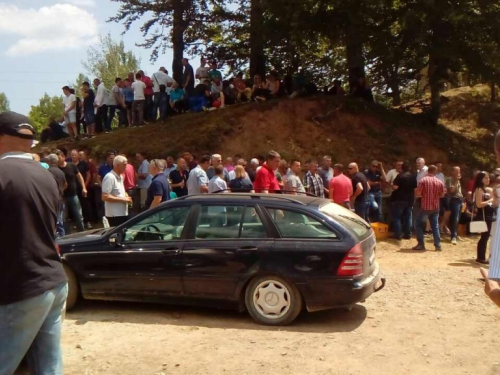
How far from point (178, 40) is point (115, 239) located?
1447 cm

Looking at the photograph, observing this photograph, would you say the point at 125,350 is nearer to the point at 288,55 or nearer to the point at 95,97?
the point at 95,97

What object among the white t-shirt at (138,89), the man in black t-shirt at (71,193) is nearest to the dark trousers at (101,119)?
the white t-shirt at (138,89)

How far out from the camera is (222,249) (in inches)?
278

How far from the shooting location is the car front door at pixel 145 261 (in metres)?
7.22

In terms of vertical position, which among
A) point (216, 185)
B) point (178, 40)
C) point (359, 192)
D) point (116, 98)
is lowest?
point (359, 192)

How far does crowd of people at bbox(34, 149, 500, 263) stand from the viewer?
1048 cm

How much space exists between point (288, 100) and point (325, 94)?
1.52 m

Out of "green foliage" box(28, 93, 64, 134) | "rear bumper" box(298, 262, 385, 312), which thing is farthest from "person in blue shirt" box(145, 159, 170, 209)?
"green foliage" box(28, 93, 64, 134)

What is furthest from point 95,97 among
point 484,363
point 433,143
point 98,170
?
point 484,363

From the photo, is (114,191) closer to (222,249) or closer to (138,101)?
(222,249)

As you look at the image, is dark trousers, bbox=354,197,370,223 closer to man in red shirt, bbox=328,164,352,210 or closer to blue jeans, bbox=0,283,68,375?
man in red shirt, bbox=328,164,352,210

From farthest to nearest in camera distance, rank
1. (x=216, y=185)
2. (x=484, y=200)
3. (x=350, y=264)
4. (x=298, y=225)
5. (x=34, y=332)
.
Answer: (x=484, y=200) → (x=216, y=185) → (x=298, y=225) → (x=350, y=264) → (x=34, y=332)

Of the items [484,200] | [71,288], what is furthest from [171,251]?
[484,200]

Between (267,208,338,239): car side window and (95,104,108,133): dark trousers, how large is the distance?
43.8 ft
